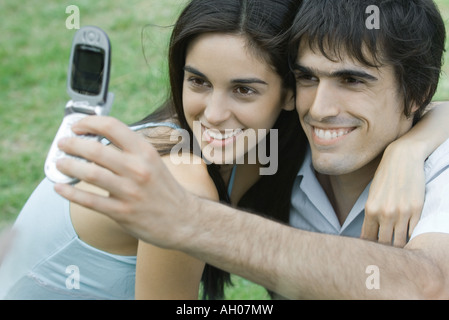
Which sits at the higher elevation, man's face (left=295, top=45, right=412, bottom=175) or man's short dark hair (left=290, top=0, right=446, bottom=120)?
man's short dark hair (left=290, top=0, right=446, bottom=120)

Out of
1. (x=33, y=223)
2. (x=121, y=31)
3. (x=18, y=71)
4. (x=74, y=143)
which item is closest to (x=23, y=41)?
(x=18, y=71)

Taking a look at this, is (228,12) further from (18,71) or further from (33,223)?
(18,71)

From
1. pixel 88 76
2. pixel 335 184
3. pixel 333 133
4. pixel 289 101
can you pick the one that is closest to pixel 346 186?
pixel 335 184

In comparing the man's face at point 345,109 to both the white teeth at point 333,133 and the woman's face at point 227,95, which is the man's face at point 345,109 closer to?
the white teeth at point 333,133

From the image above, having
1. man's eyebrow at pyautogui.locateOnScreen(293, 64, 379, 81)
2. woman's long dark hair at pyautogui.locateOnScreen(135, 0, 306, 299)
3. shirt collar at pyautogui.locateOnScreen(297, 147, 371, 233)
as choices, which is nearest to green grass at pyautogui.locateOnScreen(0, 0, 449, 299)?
woman's long dark hair at pyautogui.locateOnScreen(135, 0, 306, 299)

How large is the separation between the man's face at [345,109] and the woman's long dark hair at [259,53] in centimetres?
14

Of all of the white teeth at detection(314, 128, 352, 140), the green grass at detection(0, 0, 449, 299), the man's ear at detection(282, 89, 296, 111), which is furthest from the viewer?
the green grass at detection(0, 0, 449, 299)

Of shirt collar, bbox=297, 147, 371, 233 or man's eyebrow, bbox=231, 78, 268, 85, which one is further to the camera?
shirt collar, bbox=297, 147, 371, 233

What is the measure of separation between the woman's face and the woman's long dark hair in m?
0.05

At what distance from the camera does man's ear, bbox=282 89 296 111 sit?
275 centimetres

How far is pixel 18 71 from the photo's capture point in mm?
6012

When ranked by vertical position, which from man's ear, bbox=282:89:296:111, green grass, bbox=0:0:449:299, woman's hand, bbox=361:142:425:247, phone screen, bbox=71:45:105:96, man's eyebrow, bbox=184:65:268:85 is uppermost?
green grass, bbox=0:0:449:299

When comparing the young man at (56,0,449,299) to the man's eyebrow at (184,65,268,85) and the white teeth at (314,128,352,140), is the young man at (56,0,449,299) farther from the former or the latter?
the man's eyebrow at (184,65,268,85)

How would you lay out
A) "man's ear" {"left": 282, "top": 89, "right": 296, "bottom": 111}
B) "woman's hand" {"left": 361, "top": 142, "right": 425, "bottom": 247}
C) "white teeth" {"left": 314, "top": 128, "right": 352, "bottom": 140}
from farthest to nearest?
1. "man's ear" {"left": 282, "top": 89, "right": 296, "bottom": 111}
2. "white teeth" {"left": 314, "top": 128, "right": 352, "bottom": 140}
3. "woman's hand" {"left": 361, "top": 142, "right": 425, "bottom": 247}
